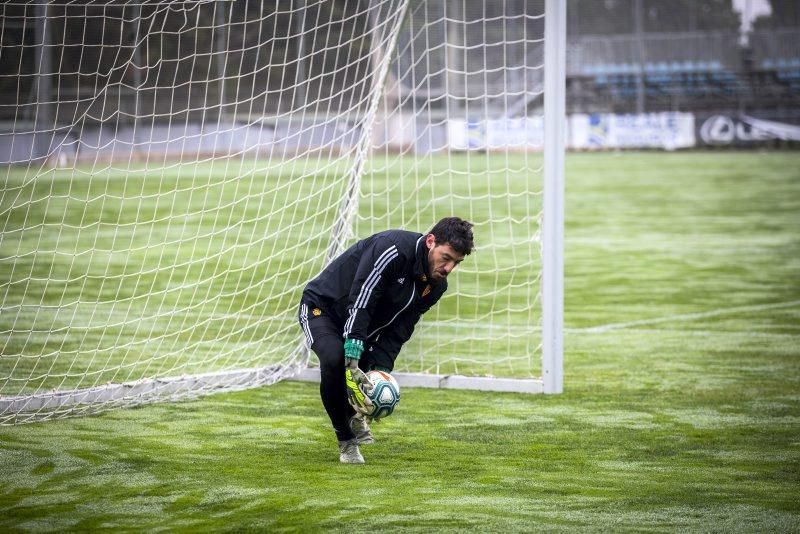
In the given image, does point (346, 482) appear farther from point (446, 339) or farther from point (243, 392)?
point (446, 339)

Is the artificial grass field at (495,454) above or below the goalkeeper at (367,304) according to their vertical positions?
below

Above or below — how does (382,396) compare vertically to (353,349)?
below

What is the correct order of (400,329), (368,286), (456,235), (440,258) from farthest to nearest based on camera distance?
(400,329), (368,286), (440,258), (456,235)

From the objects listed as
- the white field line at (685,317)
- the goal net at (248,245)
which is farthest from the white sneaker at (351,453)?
the white field line at (685,317)

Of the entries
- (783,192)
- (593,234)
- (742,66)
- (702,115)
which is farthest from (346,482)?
(742,66)

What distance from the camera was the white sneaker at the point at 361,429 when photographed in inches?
233

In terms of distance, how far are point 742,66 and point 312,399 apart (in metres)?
37.3

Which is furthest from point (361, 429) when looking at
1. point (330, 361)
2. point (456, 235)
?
point (456, 235)

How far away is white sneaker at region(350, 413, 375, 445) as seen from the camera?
5.92 m

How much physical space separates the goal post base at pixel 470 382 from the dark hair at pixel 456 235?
2.59m

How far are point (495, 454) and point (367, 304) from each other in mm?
1174

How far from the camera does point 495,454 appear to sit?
5949mm

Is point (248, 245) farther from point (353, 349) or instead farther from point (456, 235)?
point (456, 235)

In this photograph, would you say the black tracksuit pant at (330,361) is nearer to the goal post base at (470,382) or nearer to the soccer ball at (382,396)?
the soccer ball at (382,396)
